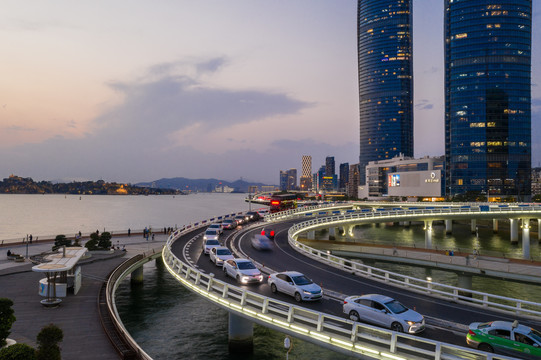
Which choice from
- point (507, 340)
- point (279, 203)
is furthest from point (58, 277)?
point (279, 203)

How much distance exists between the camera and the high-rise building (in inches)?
6624

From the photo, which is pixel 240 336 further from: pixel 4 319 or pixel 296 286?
pixel 4 319

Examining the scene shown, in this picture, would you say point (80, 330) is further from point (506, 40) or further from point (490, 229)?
point (506, 40)

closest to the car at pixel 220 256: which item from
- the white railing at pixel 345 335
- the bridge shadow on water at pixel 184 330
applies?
the bridge shadow on water at pixel 184 330

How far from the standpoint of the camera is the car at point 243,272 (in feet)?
81.5

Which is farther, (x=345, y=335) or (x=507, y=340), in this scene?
(x=345, y=335)

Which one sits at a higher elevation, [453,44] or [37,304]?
[453,44]

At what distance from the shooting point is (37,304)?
25.5 m

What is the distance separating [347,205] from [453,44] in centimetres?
11931

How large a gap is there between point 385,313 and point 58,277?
965 inches

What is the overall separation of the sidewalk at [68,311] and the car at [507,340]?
54.9ft

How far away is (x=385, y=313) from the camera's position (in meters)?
17.1

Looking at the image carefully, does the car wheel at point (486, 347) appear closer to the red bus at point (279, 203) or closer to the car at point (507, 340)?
the car at point (507, 340)

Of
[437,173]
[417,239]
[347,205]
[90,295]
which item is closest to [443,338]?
[90,295]
